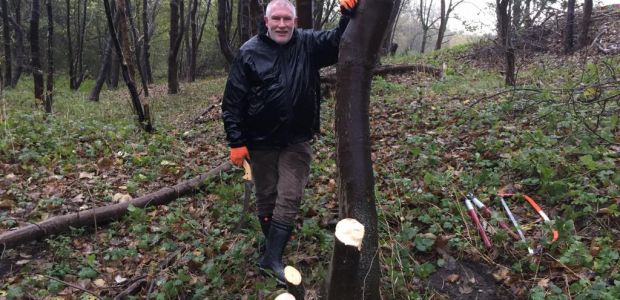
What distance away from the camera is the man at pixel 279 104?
3.51 metres

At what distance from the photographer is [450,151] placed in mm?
5641

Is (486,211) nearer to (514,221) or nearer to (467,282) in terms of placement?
(514,221)

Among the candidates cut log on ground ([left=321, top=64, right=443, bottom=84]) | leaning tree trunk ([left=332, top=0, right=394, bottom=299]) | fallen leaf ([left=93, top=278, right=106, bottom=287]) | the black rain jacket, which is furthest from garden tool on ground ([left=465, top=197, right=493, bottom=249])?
cut log on ground ([left=321, top=64, right=443, bottom=84])

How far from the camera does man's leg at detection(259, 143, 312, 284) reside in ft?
12.0

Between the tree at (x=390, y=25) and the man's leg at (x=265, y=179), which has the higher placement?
the tree at (x=390, y=25)

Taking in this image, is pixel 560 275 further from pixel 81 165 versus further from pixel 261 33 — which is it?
pixel 81 165

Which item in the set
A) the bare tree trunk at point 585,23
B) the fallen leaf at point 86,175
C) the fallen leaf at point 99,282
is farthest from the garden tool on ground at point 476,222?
the bare tree trunk at point 585,23

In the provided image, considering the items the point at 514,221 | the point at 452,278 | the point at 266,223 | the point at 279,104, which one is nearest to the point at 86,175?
the point at 266,223

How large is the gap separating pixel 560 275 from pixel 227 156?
4916 mm

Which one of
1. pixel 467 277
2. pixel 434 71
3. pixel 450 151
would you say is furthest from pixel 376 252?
pixel 434 71

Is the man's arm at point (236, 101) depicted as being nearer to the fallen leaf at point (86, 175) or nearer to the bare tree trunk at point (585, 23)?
the fallen leaf at point (86, 175)

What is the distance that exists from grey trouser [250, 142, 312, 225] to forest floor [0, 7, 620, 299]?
536 millimetres

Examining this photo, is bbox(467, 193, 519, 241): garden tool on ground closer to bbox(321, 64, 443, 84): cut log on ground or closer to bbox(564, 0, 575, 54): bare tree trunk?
bbox(321, 64, 443, 84): cut log on ground

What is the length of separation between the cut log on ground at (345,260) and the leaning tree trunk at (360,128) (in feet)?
0.82
